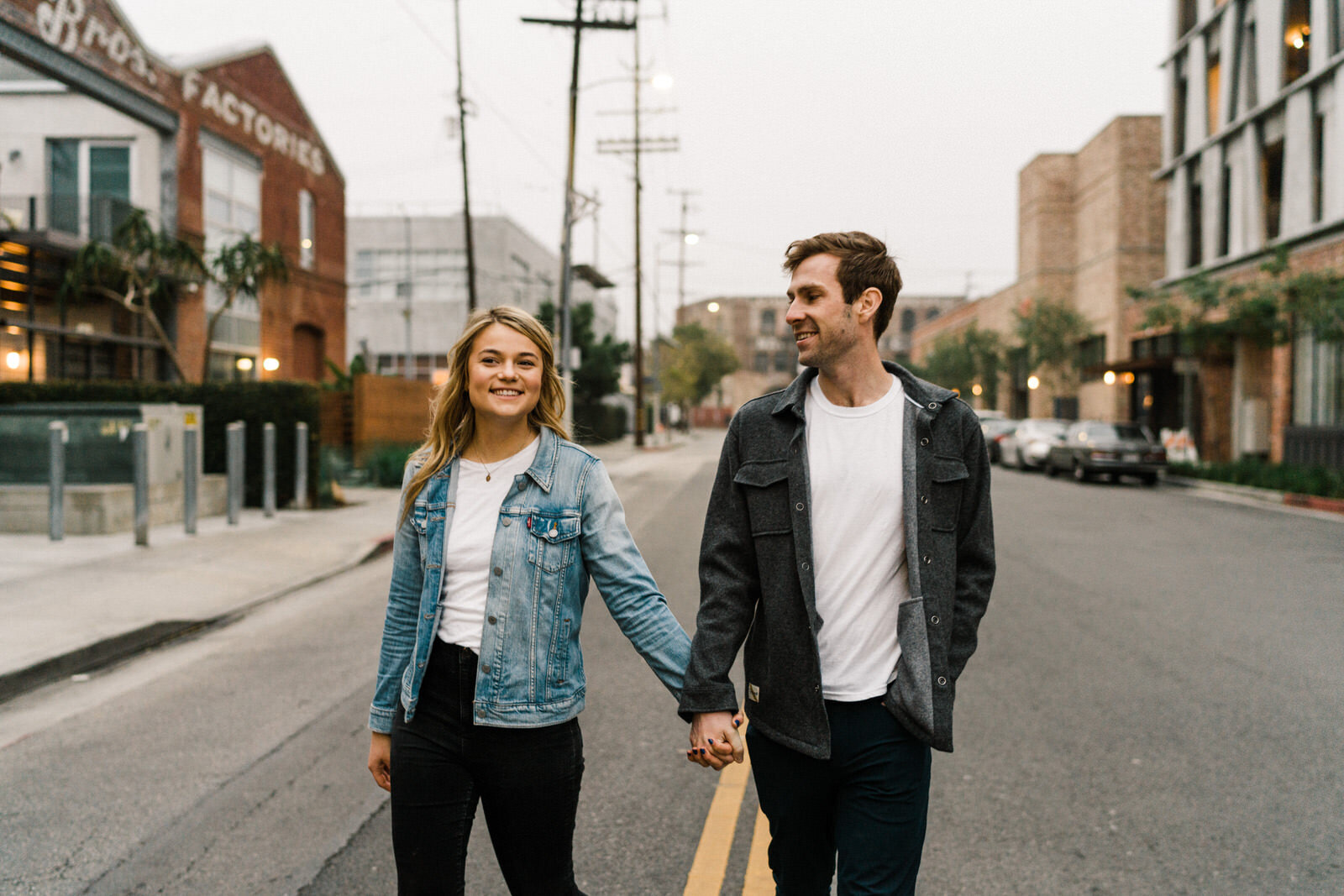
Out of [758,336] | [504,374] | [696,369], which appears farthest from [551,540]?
[758,336]

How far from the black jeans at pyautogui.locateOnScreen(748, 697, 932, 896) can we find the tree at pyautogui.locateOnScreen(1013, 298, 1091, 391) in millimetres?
41320

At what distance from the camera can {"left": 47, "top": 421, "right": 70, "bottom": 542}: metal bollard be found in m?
10.8

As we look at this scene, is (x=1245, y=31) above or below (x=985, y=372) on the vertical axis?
above

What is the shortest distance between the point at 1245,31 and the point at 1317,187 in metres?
6.70

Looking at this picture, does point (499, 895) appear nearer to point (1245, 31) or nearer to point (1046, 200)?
point (1245, 31)

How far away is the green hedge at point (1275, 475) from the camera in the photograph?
58.6 feet

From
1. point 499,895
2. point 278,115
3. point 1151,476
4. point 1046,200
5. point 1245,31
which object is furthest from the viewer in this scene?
point 1046,200

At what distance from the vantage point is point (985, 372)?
168ft

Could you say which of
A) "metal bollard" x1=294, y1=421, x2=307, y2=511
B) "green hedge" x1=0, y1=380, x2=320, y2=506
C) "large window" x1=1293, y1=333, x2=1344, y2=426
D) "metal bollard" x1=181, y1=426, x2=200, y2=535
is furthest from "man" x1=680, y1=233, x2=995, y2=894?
"large window" x1=1293, y1=333, x2=1344, y2=426

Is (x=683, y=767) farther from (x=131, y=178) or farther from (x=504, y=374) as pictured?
(x=131, y=178)

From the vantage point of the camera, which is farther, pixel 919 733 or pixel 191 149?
pixel 191 149

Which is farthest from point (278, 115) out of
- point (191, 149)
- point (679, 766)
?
point (679, 766)

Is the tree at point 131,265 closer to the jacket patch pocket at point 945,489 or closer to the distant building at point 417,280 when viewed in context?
the jacket patch pocket at point 945,489

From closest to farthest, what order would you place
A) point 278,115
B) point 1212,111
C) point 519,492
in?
point 519,492 → point 278,115 → point 1212,111
